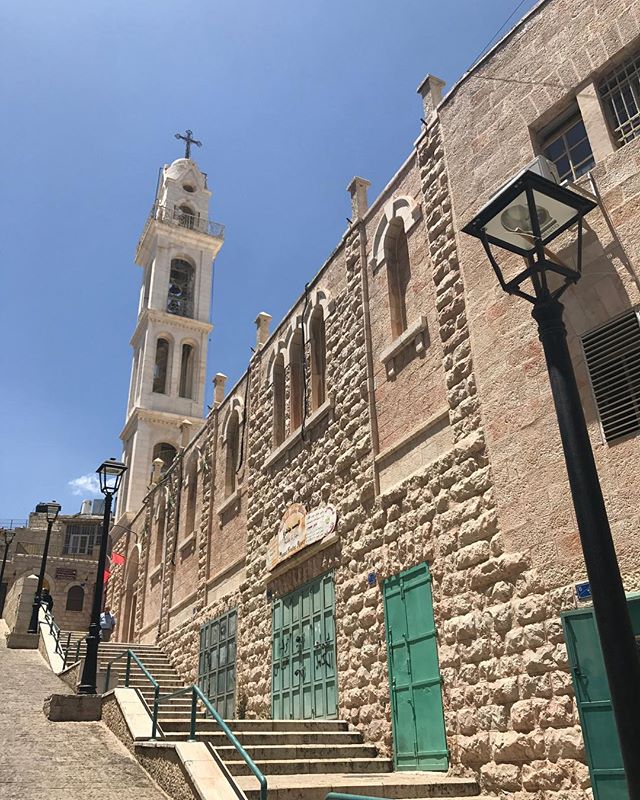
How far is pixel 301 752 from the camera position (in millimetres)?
9320

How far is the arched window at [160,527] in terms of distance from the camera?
23.9 metres

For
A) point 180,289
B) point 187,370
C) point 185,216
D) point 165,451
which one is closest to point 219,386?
point 165,451

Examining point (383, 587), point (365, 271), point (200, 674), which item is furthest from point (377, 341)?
point (200, 674)

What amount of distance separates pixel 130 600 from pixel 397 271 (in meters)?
19.2

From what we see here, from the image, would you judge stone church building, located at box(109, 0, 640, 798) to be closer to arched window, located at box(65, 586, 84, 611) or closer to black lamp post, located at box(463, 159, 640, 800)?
black lamp post, located at box(463, 159, 640, 800)

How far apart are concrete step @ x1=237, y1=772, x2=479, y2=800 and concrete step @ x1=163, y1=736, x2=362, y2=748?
51.1 inches

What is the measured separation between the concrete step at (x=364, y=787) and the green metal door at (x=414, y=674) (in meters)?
0.57

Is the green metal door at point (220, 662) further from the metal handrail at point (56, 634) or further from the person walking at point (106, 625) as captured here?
the person walking at point (106, 625)

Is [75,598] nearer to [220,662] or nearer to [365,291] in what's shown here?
[220,662]

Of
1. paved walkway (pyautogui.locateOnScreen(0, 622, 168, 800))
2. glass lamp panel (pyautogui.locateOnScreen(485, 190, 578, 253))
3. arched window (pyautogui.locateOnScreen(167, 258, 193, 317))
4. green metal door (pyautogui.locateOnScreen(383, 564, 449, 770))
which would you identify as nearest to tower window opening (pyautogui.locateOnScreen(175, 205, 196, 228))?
arched window (pyautogui.locateOnScreen(167, 258, 193, 317))

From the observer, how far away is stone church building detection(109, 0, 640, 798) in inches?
293

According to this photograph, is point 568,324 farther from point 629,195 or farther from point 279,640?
point 279,640

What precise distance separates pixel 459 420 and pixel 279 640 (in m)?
6.41

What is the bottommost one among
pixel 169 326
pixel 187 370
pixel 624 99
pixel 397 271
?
pixel 624 99
